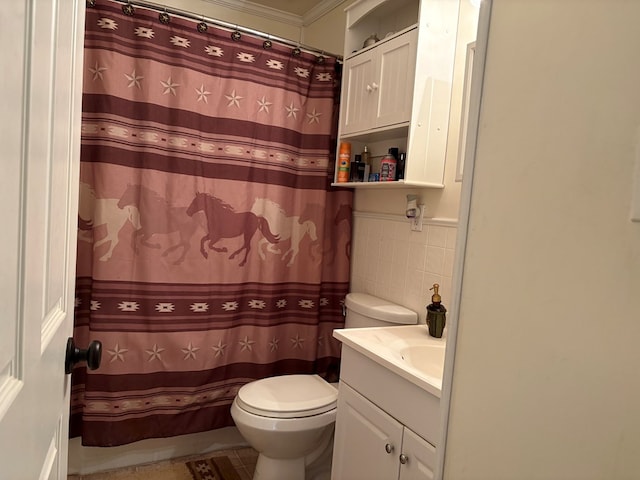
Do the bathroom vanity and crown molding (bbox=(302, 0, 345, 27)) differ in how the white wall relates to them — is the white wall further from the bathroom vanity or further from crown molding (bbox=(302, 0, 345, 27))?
crown molding (bbox=(302, 0, 345, 27))

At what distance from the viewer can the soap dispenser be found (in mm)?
1685

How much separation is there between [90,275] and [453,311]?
1641mm

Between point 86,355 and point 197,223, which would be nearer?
point 86,355

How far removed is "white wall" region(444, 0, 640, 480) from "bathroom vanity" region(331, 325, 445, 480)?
57 centimetres

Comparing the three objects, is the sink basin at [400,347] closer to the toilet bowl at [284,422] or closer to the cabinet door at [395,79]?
the toilet bowl at [284,422]

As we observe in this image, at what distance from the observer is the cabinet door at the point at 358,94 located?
6.56 feet

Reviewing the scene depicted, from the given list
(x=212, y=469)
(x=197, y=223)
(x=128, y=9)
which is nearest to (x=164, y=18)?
(x=128, y=9)

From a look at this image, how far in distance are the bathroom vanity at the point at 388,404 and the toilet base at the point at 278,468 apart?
0.27 meters

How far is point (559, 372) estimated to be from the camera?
0.57m

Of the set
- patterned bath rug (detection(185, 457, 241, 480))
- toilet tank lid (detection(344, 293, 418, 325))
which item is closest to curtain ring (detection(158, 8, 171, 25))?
toilet tank lid (detection(344, 293, 418, 325))

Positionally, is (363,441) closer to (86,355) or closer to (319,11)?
(86,355)

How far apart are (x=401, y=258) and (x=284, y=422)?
0.88 metres

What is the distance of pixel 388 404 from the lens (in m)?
1.41

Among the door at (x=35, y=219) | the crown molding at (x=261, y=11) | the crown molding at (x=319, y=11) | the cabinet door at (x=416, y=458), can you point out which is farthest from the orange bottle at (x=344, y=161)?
the door at (x=35, y=219)
